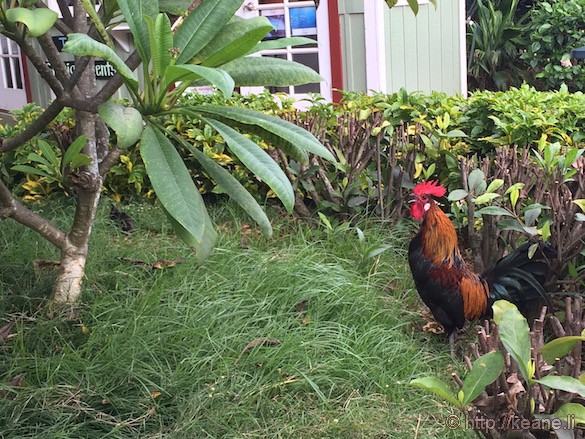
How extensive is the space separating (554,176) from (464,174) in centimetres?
43

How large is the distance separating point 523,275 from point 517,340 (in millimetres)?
1699

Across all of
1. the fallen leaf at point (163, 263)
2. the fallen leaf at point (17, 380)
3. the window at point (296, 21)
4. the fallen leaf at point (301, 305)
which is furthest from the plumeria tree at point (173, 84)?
the window at point (296, 21)

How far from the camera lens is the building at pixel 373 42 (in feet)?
23.8

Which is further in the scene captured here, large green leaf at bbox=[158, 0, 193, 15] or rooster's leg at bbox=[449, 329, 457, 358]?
rooster's leg at bbox=[449, 329, 457, 358]

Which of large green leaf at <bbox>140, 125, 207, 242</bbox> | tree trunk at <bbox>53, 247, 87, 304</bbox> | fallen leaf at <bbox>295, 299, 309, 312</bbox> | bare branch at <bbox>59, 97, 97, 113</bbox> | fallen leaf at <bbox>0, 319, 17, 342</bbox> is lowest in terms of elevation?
fallen leaf at <bbox>295, 299, 309, 312</bbox>

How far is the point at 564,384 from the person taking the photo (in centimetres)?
191

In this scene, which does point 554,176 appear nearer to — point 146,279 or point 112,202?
point 146,279

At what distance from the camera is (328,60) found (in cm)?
742

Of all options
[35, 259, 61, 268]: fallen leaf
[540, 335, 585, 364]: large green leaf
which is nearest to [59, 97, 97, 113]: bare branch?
[35, 259, 61, 268]: fallen leaf

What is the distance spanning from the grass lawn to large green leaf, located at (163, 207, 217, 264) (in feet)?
1.78

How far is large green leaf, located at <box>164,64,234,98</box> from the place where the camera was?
81.4 inches

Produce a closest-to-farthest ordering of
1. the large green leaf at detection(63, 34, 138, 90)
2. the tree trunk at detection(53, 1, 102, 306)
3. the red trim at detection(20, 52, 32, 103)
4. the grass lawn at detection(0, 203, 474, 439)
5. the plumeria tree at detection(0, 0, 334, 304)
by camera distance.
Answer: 1. the large green leaf at detection(63, 34, 138, 90)
2. the plumeria tree at detection(0, 0, 334, 304)
3. the grass lawn at detection(0, 203, 474, 439)
4. the tree trunk at detection(53, 1, 102, 306)
5. the red trim at detection(20, 52, 32, 103)

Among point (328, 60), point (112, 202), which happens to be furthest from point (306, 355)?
point (328, 60)

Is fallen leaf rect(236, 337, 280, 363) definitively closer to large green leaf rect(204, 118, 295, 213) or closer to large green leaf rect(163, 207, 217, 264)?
large green leaf rect(163, 207, 217, 264)
